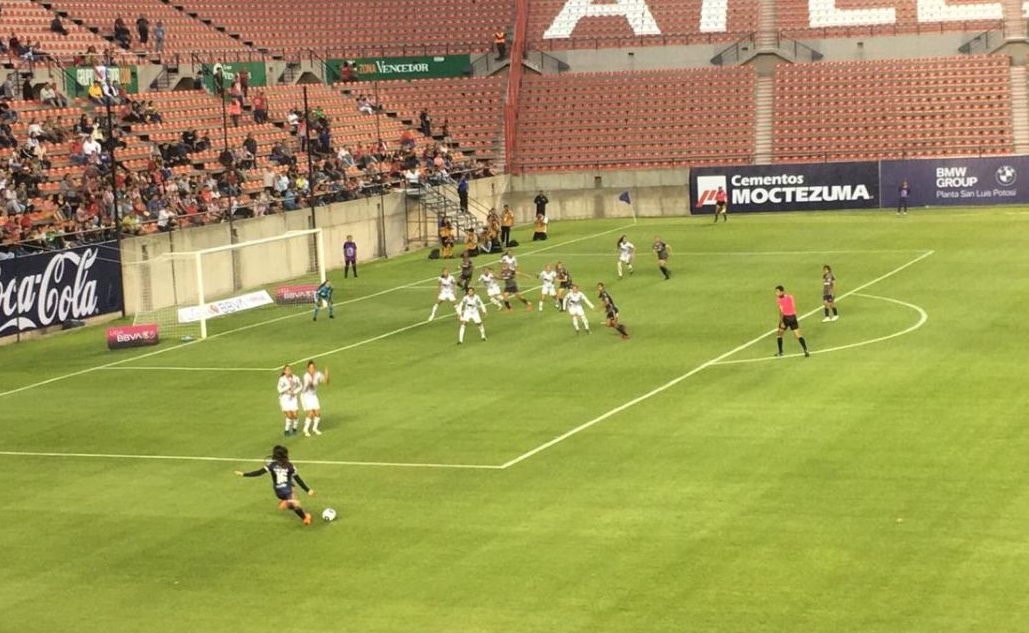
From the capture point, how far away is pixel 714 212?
8331 centimetres

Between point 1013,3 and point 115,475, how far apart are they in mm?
68930

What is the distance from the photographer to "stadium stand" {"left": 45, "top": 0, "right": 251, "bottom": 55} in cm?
8325

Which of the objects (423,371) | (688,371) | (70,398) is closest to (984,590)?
(688,371)

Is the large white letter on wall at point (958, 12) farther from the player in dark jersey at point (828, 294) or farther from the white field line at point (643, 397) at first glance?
the player in dark jersey at point (828, 294)

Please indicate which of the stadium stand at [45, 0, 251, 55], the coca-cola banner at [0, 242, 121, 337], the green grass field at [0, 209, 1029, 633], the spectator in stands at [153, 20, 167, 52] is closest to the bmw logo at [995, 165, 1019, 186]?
the green grass field at [0, 209, 1029, 633]

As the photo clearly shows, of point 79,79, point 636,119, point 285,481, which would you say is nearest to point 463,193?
point 636,119

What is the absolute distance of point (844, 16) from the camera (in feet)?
307

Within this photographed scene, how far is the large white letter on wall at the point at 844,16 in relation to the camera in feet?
304

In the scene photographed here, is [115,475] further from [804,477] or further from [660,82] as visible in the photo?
[660,82]

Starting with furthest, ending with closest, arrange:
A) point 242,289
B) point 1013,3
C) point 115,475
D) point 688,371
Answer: point 1013,3, point 242,289, point 688,371, point 115,475

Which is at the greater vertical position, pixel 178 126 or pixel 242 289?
pixel 178 126

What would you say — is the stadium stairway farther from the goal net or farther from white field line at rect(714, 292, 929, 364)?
the goal net

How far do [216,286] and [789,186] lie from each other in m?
30.8

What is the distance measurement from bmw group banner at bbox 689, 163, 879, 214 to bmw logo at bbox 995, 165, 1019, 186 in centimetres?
571
